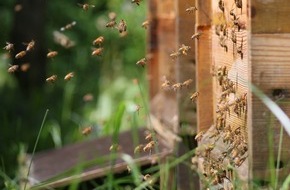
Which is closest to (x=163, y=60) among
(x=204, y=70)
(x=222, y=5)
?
(x=204, y=70)

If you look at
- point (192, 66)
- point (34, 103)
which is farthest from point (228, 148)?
point (34, 103)

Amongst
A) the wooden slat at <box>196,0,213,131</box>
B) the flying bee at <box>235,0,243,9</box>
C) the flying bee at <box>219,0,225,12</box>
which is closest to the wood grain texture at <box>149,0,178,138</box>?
the wooden slat at <box>196,0,213,131</box>

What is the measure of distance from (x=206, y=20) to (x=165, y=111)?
4.01 ft

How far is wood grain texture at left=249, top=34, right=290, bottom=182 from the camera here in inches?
103

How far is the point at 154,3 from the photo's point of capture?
15.4 ft

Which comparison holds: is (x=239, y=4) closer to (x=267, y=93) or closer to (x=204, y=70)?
(x=267, y=93)

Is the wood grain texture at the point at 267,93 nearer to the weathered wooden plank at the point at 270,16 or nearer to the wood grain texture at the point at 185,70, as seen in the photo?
the weathered wooden plank at the point at 270,16

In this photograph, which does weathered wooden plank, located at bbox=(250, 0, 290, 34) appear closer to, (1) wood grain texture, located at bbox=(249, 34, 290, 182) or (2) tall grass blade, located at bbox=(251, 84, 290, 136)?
(1) wood grain texture, located at bbox=(249, 34, 290, 182)

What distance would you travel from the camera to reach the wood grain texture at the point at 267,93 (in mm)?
2627

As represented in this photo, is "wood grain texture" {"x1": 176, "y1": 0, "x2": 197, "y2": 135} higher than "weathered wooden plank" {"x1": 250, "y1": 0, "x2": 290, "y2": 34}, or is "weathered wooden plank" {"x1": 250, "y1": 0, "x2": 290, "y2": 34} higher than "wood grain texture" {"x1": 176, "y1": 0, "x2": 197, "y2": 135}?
"weathered wooden plank" {"x1": 250, "y1": 0, "x2": 290, "y2": 34}

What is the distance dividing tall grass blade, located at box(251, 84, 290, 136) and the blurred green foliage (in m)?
2.58

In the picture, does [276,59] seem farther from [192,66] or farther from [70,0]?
[70,0]

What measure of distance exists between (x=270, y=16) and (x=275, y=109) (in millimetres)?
433

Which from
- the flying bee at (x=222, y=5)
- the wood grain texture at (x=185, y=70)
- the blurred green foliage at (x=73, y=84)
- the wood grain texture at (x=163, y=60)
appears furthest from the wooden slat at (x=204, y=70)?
the blurred green foliage at (x=73, y=84)
